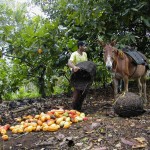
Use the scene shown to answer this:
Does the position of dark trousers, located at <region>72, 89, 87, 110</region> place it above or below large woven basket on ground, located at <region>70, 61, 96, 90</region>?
below

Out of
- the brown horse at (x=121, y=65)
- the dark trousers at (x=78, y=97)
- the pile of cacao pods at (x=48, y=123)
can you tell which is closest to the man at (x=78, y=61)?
the dark trousers at (x=78, y=97)

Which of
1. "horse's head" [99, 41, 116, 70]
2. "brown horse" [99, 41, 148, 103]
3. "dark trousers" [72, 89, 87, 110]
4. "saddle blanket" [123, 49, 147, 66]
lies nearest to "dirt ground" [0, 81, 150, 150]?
"dark trousers" [72, 89, 87, 110]

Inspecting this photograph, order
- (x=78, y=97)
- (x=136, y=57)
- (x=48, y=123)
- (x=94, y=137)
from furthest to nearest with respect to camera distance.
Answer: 1. (x=136, y=57)
2. (x=78, y=97)
3. (x=48, y=123)
4. (x=94, y=137)

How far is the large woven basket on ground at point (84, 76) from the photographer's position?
653cm

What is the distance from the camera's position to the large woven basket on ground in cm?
653

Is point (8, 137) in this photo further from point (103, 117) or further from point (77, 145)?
point (103, 117)

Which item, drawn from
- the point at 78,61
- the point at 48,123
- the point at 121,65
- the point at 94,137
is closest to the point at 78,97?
the point at 78,61

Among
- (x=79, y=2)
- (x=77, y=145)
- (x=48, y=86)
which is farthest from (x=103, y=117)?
(x=48, y=86)

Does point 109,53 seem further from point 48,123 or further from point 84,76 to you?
point 48,123

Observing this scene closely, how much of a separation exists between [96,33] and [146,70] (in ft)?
5.52

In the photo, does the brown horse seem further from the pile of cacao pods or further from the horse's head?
the pile of cacao pods

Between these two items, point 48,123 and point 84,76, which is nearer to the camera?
point 48,123

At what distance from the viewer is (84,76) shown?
6.83m

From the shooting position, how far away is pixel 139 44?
33.8 ft
